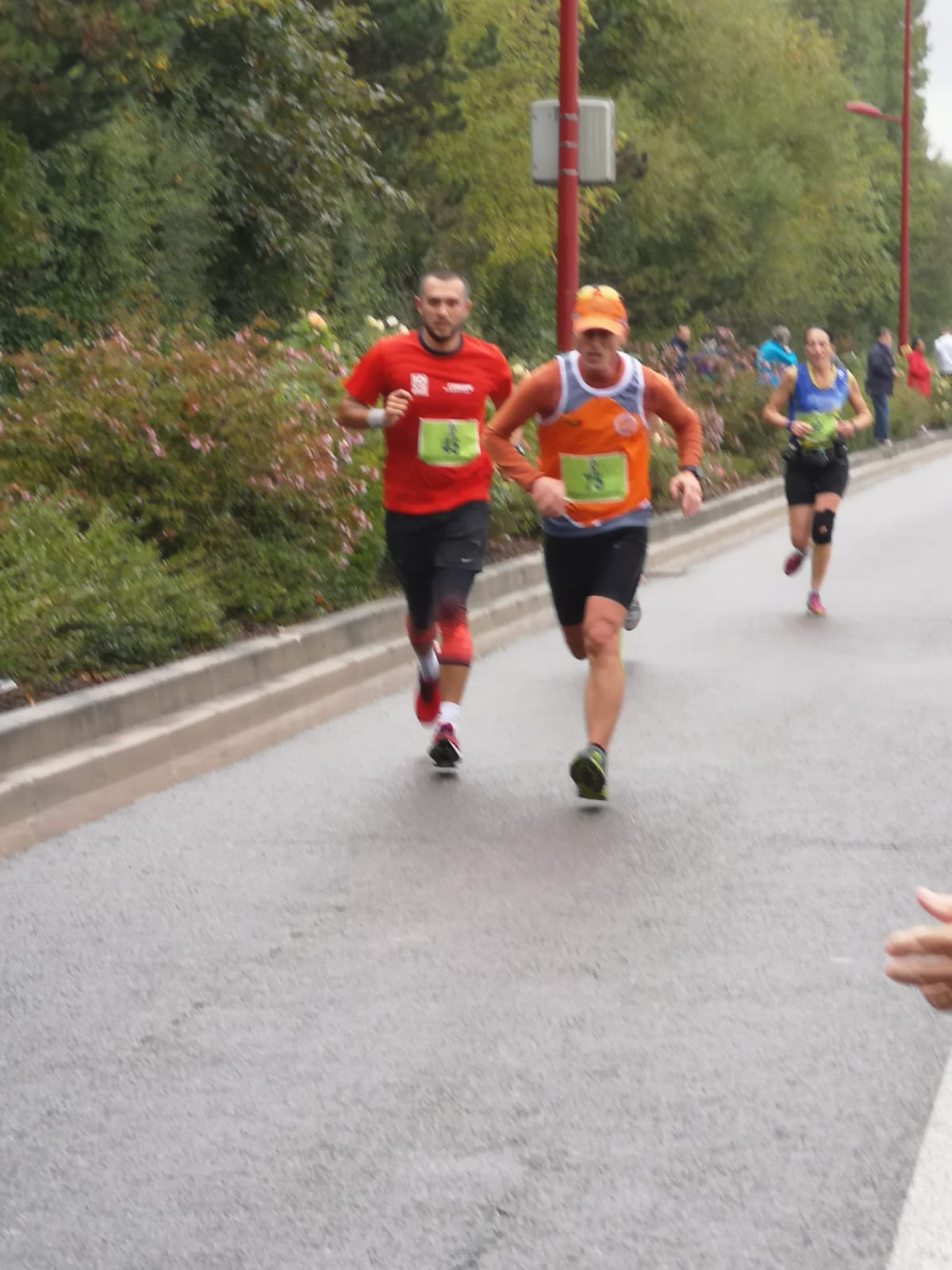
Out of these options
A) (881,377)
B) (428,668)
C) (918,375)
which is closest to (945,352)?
(918,375)

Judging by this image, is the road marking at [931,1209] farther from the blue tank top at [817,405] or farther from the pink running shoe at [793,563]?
the pink running shoe at [793,563]

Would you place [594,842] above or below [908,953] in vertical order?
below

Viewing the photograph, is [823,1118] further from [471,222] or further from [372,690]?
[471,222]

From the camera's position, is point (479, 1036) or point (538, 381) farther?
point (538, 381)

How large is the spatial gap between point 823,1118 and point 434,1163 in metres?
0.81

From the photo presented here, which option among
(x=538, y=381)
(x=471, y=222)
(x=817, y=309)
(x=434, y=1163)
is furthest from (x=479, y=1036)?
(x=817, y=309)

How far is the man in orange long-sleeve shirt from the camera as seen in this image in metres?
8.07

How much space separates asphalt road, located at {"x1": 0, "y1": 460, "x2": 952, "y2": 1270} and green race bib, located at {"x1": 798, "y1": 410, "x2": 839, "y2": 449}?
4092 mm

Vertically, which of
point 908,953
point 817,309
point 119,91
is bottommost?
point 817,309

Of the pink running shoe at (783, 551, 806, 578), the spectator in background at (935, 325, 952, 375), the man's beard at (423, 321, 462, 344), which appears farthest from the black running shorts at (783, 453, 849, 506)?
the spectator in background at (935, 325, 952, 375)

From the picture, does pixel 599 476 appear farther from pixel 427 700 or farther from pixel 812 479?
pixel 812 479

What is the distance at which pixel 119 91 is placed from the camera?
19219 millimetres

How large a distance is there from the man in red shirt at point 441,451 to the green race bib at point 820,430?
4.96m

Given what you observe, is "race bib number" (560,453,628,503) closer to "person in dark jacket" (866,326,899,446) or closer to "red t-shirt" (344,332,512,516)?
"red t-shirt" (344,332,512,516)
